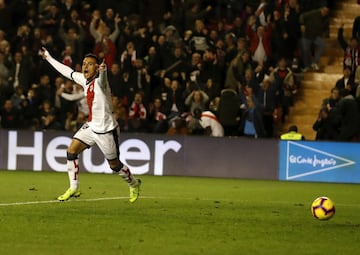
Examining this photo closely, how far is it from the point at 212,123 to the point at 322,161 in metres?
3.16

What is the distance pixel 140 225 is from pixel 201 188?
26.2 feet

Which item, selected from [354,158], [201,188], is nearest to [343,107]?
[354,158]

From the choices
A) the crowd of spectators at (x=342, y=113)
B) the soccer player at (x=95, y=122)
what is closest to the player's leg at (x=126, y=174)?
the soccer player at (x=95, y=122)

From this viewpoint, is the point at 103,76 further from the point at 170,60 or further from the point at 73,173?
the point at 170,60

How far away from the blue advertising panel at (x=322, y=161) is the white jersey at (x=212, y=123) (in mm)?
2080

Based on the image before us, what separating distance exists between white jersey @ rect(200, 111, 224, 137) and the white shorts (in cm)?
962

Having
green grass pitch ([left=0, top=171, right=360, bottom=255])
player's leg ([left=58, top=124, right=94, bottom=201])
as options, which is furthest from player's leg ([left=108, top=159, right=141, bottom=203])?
player's leg ([left=58, top=124, right=94, bottom=201])

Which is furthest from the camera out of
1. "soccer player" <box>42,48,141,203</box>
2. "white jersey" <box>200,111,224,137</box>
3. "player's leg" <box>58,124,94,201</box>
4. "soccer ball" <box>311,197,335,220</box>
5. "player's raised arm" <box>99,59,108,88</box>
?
"white jersey" <box>200,111,224,137</box>

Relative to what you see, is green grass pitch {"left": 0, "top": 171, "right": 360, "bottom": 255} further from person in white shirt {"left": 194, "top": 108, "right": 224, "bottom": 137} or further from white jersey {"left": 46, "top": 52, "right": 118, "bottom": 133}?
person in white shirt {"left": 194, "top": 108, "right": 224, "bottom": 137}

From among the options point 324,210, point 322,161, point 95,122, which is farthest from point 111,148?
point 322,161

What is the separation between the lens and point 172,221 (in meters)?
13.8

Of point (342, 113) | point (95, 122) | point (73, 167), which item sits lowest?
point (73, 167)

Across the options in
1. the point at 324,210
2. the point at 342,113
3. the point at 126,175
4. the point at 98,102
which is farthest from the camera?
the point at 342,113

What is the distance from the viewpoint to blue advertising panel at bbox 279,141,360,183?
2403 centimetres
